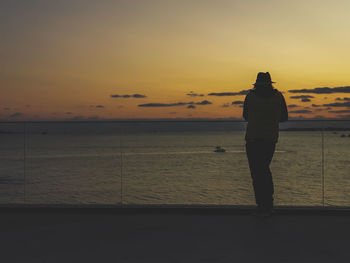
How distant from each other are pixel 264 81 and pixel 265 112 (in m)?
0.27

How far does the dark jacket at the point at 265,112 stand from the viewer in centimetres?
397

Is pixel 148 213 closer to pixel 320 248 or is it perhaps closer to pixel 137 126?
pixel 137 126

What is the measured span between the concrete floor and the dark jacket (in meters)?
0.72

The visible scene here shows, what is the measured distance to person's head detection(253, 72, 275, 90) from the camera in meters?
3.97

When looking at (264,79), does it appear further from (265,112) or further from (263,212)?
(263,212)

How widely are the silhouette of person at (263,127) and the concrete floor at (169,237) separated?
24 cm

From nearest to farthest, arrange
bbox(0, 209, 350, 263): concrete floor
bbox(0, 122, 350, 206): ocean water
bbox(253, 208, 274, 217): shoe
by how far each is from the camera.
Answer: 1. bbox(0, 209, 350, 263): concrete floor
2. bbox(253, 208, 274, 217): shoe
3. bbox(0, 122, 350, 206): ocean water

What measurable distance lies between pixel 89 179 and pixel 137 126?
1144cm

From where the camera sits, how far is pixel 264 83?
397 centimetres

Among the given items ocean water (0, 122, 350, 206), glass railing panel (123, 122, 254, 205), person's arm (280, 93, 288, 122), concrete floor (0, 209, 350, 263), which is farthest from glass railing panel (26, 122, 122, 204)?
person's arm (280, 93, 288, 122)

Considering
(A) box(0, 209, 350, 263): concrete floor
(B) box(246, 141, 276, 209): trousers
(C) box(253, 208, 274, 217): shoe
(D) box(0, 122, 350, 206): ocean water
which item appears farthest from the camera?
(D) box(0, 122, 350, 206): ocean water

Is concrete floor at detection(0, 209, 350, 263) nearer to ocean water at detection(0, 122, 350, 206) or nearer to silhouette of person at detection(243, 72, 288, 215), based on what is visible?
silhouette of person at detection(243, 72, 288, 215)

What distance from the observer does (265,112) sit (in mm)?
3971

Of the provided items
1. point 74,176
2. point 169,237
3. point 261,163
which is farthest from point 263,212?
point 74,176
